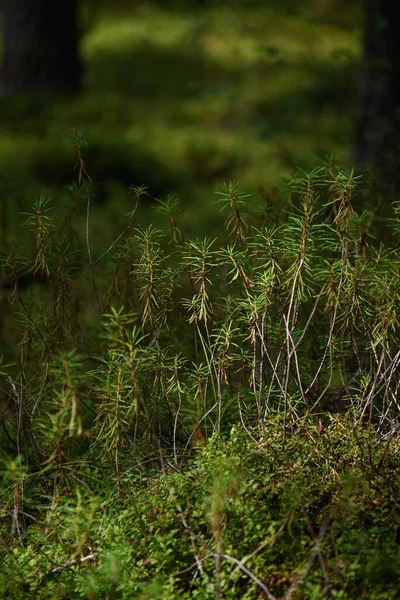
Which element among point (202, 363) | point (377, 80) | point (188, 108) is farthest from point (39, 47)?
point (202, 363)

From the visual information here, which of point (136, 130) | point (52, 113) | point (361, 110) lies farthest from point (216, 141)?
point (361, 110)

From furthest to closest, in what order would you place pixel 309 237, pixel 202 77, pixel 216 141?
1. pixel 202 77
2. pixel 216 141
3. pixel 309 237

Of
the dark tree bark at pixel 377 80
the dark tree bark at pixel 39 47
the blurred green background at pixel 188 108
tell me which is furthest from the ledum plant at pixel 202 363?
the dark tree bark at pixel 39 47

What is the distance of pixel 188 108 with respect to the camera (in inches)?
371

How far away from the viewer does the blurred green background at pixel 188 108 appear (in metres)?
6.61

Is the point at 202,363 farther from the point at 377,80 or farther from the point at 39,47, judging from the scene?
the point at 39,47

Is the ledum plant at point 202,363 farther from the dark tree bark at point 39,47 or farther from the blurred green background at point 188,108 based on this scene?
the dark tree bark at point 39,47

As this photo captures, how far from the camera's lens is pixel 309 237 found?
96.2 inches

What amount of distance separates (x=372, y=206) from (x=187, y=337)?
39.1 inches

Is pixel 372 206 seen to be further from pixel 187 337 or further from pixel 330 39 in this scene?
pixel 330 39

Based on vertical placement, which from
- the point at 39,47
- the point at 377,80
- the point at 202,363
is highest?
the point at 202,363

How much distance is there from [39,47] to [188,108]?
197cm

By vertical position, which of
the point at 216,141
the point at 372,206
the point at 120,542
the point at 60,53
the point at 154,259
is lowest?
the point at 216,141

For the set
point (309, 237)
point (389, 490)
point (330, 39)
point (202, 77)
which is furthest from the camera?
point (330, 39)
